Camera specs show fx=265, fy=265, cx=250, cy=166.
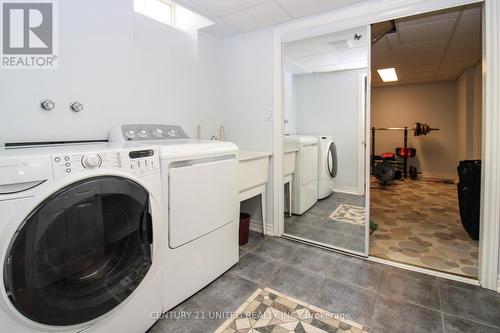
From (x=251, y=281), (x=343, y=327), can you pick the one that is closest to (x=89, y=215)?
(x=251, y=281)

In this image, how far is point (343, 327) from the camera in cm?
145

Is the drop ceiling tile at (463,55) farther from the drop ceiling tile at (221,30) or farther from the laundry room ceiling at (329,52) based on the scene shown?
the drop ceiling tile at (221,30)

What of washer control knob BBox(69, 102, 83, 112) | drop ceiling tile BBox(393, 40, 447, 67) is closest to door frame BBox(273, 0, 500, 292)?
drop ceiling tile BBox(393, 40, 447, 67)

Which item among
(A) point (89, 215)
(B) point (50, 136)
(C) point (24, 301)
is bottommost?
(C) point (24, 301)

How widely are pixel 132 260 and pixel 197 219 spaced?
0.49 meters

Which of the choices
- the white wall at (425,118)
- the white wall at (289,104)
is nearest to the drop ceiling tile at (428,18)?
the white wall at (289,104)

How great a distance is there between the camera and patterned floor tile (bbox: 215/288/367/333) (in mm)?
1439

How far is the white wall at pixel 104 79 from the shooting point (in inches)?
60.7

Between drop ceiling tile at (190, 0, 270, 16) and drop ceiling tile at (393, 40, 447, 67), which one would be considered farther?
drop ceiling tile at (393, 40, 447, 67)

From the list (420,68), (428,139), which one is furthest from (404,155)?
(420,68)

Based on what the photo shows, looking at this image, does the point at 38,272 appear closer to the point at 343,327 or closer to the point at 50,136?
the point at 50,136

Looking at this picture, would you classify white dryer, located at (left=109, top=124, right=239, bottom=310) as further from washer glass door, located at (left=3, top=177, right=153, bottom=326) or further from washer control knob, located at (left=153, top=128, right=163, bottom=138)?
washer glass door, located at (left=3, top=177, right=153, bottom=326)

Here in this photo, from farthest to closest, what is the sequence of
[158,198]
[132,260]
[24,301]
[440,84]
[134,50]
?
[440,84] < [134,50] < [158,198] < [132,260] < [24,301]

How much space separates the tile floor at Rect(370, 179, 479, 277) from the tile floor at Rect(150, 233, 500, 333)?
0.29 metres
